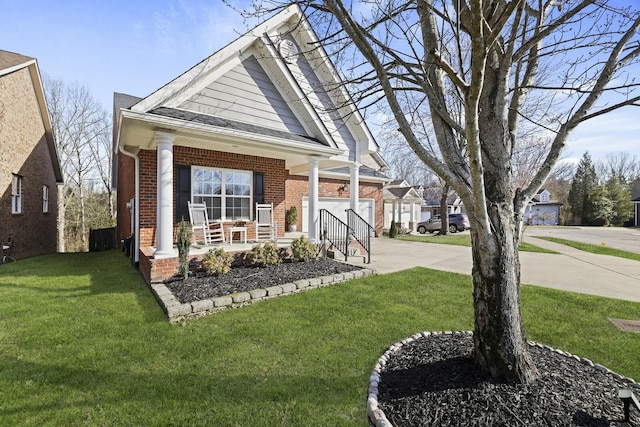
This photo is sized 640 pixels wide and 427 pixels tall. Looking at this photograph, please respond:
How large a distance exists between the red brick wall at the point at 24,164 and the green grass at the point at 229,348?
6947 mm

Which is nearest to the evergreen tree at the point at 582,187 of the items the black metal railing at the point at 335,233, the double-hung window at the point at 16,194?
the black metal railing at the point at 335,233

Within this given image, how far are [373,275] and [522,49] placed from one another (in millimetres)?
5356

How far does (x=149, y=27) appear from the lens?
5.25 metres

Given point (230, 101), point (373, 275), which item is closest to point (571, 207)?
point (373, 275)

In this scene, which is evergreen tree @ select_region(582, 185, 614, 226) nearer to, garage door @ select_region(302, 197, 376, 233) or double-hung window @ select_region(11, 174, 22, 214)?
garage door @ select_region(302, 197, 376, 233)

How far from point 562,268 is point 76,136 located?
1176 inches

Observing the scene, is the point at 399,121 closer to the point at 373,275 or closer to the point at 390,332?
the point at 390,332

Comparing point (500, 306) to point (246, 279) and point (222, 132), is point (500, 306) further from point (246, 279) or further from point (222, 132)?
point (222, 132)

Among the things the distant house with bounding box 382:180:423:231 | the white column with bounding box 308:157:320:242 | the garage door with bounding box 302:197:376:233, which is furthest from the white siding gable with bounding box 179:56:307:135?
the distant house with bounding box 382:180:423:231

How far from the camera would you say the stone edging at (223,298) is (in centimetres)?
432

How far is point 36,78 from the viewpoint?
39.4 feet

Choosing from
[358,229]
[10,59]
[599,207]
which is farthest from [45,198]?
[599,207]

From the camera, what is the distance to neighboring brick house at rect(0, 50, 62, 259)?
10.1 m

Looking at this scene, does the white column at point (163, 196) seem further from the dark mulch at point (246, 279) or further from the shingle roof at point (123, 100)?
the shingle roof at point (123, 100)
